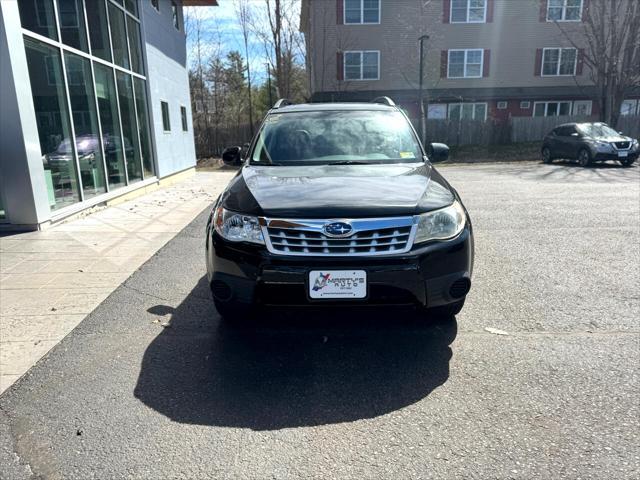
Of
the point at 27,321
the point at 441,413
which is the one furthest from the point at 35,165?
the point at 441,413

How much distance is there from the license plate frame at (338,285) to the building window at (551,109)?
98.0 feet

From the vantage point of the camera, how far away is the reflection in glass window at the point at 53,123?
7.10m

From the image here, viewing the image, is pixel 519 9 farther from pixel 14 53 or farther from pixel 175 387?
pixel 175 387

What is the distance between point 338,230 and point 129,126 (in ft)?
32.2

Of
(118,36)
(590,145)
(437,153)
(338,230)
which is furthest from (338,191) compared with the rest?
(590,145)

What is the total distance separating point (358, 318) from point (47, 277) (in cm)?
344

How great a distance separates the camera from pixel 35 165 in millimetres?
6816

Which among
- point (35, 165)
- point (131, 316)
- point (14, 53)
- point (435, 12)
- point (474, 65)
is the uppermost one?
point (435, 12)

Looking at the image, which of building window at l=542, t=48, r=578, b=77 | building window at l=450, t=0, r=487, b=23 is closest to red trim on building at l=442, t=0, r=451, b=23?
building window at l=450, t=0, r=487, b=23

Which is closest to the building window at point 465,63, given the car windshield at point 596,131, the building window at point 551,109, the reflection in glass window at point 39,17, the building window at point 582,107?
the building window at point 551,109

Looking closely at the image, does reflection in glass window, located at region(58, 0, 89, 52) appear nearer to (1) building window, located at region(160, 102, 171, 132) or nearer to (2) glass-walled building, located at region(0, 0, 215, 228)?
(2) glass-walled building, located at region(0, 0, 215, 228)

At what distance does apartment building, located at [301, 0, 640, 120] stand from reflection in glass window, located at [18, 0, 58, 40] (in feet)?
67.5

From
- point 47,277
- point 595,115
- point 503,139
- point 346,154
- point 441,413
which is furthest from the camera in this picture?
point 595,115

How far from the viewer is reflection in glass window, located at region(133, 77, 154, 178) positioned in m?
11.9
